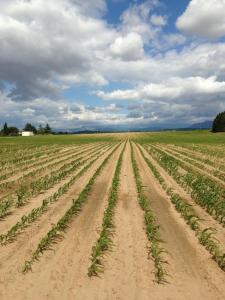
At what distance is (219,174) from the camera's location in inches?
936

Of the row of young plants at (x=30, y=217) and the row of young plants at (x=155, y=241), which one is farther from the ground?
the row of young plants at (x=30, y=217)

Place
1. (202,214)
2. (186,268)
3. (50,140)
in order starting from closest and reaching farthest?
(186,268) → (202,214) → (50,140)

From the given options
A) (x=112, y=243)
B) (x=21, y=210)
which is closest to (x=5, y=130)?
(x=21, y=210)

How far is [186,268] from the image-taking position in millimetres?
8320

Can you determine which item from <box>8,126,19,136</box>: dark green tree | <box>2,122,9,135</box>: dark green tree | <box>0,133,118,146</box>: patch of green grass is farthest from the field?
<box>8,126,19,136</box>: dark green tree

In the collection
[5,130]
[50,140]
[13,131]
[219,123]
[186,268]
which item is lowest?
[186,268]

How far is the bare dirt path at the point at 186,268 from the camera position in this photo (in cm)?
719

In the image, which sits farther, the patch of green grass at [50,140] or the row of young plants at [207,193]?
the patch of green grass at [50,140]

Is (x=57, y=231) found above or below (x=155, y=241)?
above

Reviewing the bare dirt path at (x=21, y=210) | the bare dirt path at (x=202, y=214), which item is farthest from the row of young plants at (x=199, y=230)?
the bare dirt path at (x=21, y=210)

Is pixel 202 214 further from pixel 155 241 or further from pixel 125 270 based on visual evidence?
pixel 125 270

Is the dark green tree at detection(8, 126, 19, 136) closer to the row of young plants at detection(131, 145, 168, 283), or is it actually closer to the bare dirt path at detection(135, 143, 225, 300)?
the row of young plants at detection(131, 145, 168, 283)

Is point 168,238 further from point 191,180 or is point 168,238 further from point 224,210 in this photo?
point 191,180

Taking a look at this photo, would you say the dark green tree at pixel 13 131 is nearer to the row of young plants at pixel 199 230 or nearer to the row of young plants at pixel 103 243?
the row of young plants at pixel 199 230
